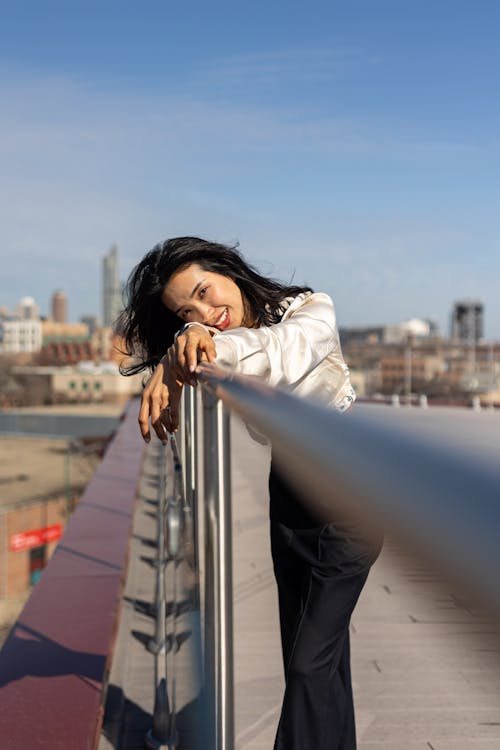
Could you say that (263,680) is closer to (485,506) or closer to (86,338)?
(485,506)

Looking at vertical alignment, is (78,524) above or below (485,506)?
below

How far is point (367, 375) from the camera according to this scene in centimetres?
8175

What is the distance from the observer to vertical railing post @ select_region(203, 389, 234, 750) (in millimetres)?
1371

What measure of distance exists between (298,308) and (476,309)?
97.1 m

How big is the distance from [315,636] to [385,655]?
425 mm

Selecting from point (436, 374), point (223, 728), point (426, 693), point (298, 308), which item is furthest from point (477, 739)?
point (436, 374)

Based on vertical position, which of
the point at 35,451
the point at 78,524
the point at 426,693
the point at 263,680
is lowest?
the point at 35,451

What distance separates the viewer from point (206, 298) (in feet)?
6.68

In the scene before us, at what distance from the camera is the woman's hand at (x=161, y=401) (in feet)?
5.12

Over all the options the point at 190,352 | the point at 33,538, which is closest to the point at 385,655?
the point at 190,352

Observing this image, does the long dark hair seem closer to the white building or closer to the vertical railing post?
the vertical railing post

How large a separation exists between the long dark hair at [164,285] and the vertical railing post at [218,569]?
23.3 inches

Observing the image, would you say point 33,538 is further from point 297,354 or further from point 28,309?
point 28,309

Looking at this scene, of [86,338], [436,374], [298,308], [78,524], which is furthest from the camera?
[86,338]
